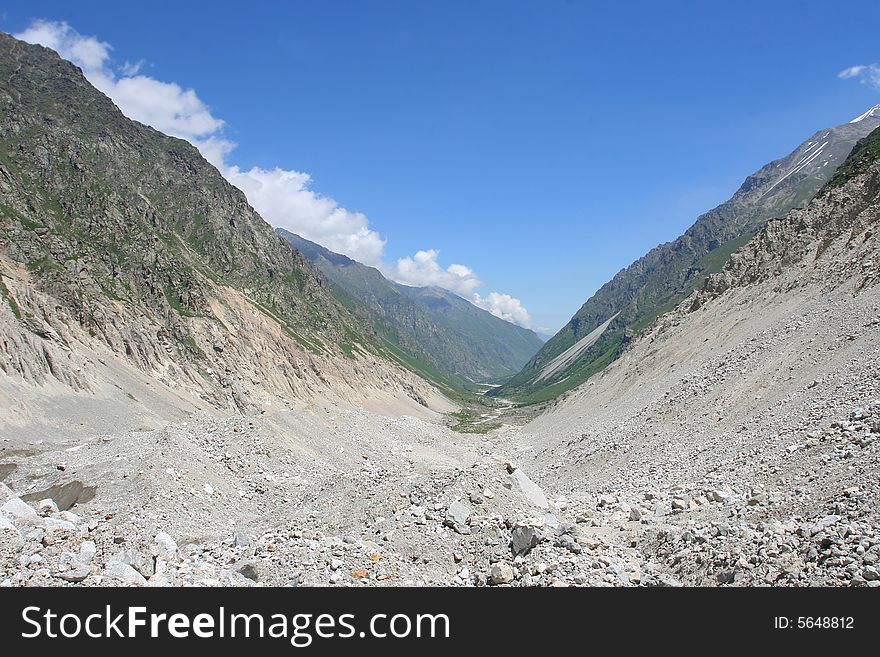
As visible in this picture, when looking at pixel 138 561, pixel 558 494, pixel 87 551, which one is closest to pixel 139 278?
pixel 558 494

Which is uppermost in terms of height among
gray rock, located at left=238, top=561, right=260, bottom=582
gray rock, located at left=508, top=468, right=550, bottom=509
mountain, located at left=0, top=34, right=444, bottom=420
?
mountain, located at left=0, top=34, right=444, bottom=420

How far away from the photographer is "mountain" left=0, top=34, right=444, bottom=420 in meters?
62.5

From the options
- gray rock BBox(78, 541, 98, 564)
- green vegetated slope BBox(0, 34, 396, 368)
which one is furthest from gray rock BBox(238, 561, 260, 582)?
green vegetated slope BBox(0, 34, 396, 368)

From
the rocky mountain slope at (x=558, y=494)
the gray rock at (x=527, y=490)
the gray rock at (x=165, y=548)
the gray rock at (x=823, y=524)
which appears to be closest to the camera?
the gray rock at (x=823, y=524)

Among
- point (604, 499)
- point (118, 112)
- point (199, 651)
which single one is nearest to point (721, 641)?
point (199, 651)

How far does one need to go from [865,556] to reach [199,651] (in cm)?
1136

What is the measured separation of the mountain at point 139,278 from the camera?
62.5 m

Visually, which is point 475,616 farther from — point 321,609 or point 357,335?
point 357,335

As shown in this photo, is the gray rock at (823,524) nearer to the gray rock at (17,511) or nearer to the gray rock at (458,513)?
the gray rock at (458,513)

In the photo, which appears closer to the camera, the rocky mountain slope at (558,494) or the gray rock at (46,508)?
the rocky mountain slope at (558,494)

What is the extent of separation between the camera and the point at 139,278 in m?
87.0

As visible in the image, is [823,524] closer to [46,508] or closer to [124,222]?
[46,508]

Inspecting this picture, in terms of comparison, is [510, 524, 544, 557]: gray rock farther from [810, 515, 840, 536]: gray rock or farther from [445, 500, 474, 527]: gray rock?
[810, 515, 840, 536]: gray rock

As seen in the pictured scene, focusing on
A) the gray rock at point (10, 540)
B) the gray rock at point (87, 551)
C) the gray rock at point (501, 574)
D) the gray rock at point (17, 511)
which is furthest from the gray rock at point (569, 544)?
the gray rock at point (17, 511)
